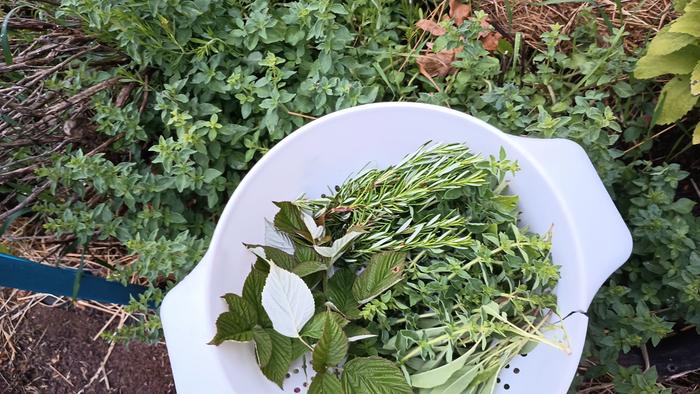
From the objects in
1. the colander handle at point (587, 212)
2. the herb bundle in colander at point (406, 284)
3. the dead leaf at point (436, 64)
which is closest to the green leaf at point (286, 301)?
the herb bundle in colander at point (406, 284)

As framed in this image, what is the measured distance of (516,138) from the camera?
0.94 meters

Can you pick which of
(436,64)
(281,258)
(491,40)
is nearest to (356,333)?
(281,258)

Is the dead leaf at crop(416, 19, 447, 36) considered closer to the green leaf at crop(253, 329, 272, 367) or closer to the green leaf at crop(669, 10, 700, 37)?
the green leaf at crop(669, 10, 700, 37)

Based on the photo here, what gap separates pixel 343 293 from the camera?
3.20 feet

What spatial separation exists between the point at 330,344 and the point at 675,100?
814 millimetres

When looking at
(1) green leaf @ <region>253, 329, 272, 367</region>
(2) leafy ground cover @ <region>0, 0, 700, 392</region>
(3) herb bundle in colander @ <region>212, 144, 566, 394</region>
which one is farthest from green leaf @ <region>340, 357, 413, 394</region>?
(2) leafy ground cover @ <region>0, 0, 700, 392</region>

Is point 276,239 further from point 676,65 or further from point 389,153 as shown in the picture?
point 676,65

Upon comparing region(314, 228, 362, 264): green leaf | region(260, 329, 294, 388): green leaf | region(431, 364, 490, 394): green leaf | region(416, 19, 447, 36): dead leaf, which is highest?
region(416, 19, 447, 36): dead leaf

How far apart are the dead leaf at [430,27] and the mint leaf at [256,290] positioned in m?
0.67

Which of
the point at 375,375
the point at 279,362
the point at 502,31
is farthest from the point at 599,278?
the point at 502,31

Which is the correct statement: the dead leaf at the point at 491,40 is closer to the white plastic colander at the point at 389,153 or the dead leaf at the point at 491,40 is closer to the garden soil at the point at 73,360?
the white plastic colander at the point at 389,153

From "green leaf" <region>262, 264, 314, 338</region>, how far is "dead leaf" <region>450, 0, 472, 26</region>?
2.51 ft

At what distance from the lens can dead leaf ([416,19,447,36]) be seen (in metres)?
1.29

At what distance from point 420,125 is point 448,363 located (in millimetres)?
394
